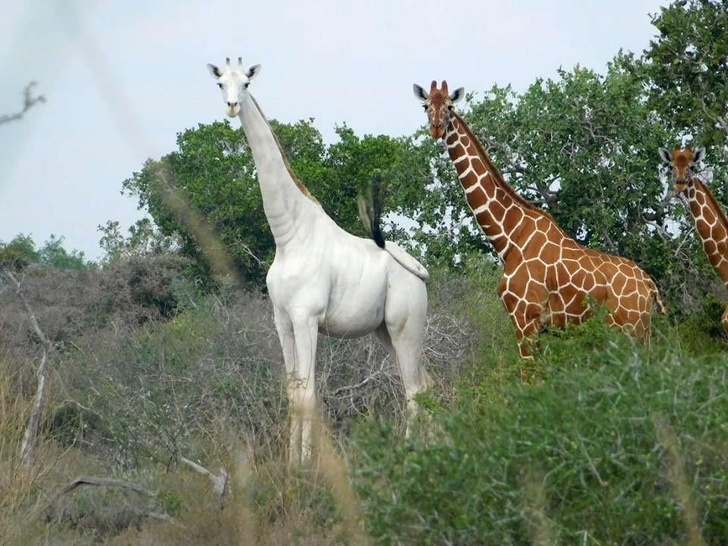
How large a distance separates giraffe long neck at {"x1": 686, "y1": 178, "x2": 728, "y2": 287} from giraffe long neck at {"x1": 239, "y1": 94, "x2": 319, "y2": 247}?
2.69 m

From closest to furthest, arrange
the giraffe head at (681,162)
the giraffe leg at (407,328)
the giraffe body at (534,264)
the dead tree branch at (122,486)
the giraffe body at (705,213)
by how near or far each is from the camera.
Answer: the dead tree branch at (122,486) < the giraffe body at (534,264) < the giraffe head at (681,162) < the giraffe body at (705,213) < the giraffe leg at (407,328)

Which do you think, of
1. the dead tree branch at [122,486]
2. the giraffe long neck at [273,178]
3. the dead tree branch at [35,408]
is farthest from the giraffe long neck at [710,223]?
the dead tree branch at [35,408]

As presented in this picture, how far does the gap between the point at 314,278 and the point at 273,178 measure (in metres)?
0.76

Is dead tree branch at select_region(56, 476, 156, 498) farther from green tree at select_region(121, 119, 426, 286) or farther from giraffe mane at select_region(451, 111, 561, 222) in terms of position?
green tree at select_region(121, 119, 426, 286)

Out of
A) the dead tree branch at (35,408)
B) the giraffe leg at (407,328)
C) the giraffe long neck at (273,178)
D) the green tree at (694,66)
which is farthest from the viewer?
the green tree at (694,66)

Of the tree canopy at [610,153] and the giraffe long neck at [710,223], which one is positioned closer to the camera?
the giraffe long neck at [710,223]

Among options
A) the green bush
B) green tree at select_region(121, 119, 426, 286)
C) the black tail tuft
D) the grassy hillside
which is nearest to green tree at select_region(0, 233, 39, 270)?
green tree at select_region(121, 119, 426, 286)

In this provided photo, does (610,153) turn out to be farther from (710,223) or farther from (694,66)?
(710,223)

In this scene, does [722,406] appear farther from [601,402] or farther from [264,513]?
[264,513]

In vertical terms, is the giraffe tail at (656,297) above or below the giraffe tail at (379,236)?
below

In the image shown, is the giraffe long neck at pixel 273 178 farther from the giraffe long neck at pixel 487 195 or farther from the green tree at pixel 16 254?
the green tree at pixel 16 254

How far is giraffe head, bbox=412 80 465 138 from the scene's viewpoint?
35.1 ft

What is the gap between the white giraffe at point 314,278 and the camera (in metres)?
10.4

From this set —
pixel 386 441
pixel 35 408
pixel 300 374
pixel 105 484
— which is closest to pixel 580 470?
pixel 386 441
